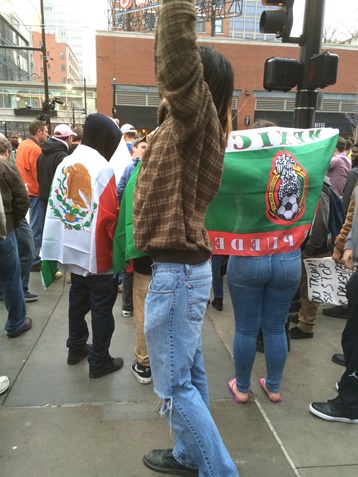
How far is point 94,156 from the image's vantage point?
2.99 m

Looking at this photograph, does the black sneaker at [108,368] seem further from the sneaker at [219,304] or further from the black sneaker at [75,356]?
the sneaker at [219,304]

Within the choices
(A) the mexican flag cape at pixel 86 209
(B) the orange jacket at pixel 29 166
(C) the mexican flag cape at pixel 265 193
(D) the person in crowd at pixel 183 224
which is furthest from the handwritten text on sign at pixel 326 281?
(B) the orange jacket at pixel 29 166

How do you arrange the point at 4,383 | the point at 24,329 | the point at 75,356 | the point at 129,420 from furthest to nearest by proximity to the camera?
1. the point at 24,329
2. the point at 75,356
3. the point at 4,383
4. the point at 129,420

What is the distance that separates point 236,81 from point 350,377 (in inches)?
1029

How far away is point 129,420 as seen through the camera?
2.62 m

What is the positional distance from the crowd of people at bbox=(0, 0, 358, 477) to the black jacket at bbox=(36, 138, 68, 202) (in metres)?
1.22

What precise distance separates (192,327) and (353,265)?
175cm

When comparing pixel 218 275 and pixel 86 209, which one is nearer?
pixel 86 209

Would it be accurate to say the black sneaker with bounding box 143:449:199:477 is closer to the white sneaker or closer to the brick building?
the white sneaker

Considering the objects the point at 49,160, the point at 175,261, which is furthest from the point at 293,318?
the point at 49,160

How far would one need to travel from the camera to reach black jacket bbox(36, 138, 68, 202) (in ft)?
18.1

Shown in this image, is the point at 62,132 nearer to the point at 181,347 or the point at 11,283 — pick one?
the point at 11,283

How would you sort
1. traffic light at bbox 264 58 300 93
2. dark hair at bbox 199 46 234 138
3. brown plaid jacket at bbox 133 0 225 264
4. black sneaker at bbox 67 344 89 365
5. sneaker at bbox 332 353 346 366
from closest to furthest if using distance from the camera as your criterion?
1. brown plaid jacket at bbox 133 0 225 264
2. dark hair at bbox 199 46 234 138
3. black sneaker at bbox 67 344 89 365
4. sneaker at bbox 332 353 346 366
5. traffic light at bbox 264 58 300 93

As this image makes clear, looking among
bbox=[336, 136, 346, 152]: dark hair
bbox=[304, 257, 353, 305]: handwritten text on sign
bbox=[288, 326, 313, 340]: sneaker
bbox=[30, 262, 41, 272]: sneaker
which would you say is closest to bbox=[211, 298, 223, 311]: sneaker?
bbox=[288, 326, 313, 340]: sneaker
